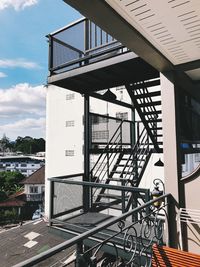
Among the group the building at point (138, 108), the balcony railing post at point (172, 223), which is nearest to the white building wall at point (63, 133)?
the building at point (138, 108)

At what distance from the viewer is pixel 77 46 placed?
5301 millimetres

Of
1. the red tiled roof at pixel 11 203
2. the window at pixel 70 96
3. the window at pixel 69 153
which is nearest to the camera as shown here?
the window at pixel 69 153

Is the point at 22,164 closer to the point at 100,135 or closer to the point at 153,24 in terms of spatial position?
the point at 100,135

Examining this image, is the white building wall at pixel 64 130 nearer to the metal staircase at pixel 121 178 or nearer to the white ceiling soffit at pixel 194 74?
the metal staircase at pixel 121 178

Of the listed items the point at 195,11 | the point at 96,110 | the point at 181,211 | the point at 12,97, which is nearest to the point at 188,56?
the point at 195,11

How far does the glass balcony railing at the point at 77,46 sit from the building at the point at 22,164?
70304mm

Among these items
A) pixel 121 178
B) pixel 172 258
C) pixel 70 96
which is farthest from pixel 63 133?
pixel 172 258

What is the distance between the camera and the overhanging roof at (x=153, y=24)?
1928mm

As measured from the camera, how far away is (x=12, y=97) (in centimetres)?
8075

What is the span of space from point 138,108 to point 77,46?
7.26 feet

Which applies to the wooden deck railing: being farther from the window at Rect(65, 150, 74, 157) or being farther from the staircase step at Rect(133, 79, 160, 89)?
the window at Rect(65, 150, 74, 157)

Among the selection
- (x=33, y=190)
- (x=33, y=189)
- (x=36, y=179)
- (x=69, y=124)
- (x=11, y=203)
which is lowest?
(x=11, y=203)

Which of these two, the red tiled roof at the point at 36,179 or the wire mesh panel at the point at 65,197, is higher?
the wire mesh panel at the point at 65,197

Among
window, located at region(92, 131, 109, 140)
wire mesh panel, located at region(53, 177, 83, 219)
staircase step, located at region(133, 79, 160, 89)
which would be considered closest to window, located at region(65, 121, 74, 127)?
window, located at region(92, 131, 109, 140)
